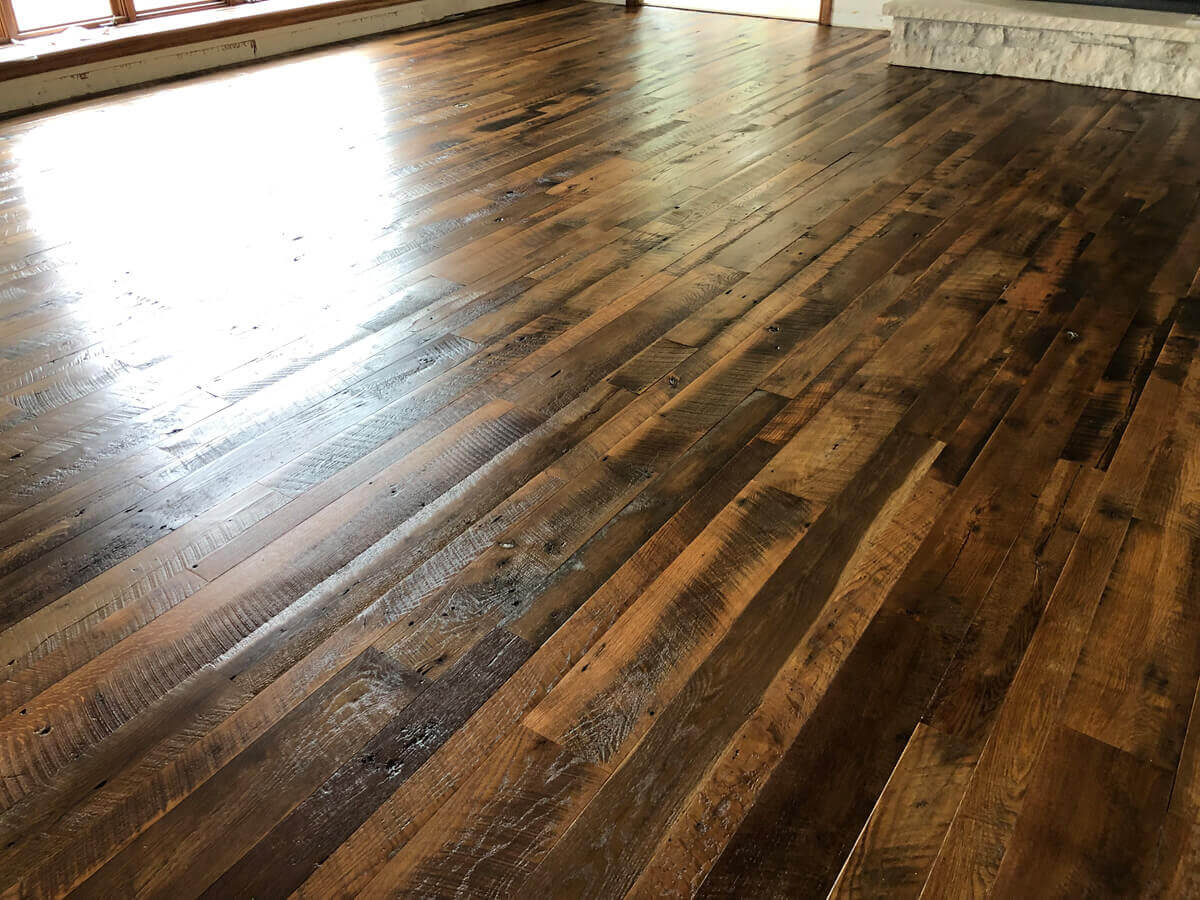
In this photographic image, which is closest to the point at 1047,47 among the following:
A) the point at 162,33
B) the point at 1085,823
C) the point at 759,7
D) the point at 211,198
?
the point at 759,7

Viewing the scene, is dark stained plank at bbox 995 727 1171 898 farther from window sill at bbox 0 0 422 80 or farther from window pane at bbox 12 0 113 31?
window pane at bbox 12 0 113 31

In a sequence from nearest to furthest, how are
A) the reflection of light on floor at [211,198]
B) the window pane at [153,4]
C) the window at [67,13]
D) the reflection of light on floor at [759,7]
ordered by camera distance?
the reflection of light on floor at [211,198]
the window at [67,13]
the window pane at [153,4]
the reflection of light on floor at [759,7]

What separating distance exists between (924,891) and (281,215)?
125 inches

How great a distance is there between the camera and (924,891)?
1294mm

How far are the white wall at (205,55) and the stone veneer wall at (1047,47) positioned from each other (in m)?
3.26

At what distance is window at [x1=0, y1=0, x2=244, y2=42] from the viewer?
16.7 ft

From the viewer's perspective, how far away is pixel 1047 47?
17.0ft

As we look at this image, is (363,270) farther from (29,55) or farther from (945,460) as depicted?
(29,55)

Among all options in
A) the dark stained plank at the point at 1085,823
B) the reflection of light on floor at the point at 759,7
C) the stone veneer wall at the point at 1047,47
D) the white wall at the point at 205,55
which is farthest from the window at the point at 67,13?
the dark stained plank at the point at 1085,823

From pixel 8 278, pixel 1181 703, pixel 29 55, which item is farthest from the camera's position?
pixel 29 55

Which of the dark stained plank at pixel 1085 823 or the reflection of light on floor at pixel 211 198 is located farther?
the reflection of light on floor at pixel 211 198

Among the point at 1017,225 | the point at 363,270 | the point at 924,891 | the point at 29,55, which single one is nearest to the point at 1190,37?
the point at 1017,225

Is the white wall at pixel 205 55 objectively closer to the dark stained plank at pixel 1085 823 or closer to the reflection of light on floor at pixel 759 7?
the reflection of light on floor at pixel 759 7

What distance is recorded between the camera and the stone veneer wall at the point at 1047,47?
4.95 m
